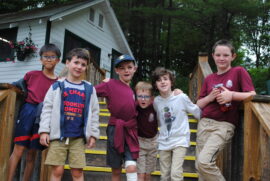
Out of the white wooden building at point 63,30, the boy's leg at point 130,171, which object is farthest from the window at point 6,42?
the boy's leg at point 130,171

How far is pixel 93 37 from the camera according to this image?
40.5 ft

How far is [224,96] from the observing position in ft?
8.18

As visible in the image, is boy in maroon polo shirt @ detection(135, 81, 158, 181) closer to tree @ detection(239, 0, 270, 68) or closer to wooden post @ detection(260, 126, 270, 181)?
wooden post @ detection(260, 126, 270, 181)

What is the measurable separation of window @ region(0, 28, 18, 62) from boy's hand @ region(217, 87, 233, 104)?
375 inches

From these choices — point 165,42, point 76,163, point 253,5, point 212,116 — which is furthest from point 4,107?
point 165,42

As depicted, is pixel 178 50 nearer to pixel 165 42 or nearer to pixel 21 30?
pixel 165 42

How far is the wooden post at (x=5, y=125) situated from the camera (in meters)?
2.38

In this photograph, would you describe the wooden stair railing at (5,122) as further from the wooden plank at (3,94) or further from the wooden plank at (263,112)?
the wooden plank at (263,112)

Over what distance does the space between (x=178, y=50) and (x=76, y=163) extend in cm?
1577

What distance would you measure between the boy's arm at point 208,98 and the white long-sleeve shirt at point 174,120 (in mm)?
55

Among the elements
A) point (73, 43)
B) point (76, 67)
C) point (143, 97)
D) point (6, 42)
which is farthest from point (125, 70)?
point (6, 42)

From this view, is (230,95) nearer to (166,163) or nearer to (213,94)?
(213,94)

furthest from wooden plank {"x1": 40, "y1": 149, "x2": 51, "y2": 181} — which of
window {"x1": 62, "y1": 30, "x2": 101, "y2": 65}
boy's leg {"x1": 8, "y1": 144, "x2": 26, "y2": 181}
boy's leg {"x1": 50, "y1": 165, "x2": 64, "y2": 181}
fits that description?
window {"x1": 62, "y1": 30, "x2": 101, "y2": 65}

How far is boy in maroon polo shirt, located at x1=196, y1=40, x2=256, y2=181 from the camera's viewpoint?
8.14 ft
